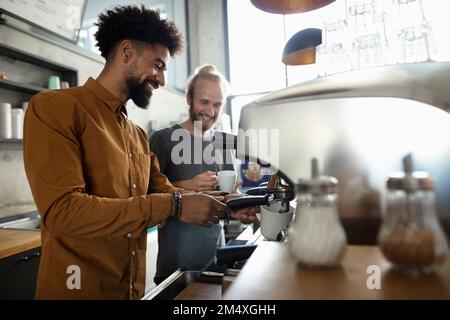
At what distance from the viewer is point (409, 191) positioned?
1.02ft

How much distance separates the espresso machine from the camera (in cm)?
43

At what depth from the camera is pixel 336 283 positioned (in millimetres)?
332

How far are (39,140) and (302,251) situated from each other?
0.67m

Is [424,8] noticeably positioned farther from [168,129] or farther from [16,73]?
[16,73]

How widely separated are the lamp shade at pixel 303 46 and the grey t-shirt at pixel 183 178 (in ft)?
1.99

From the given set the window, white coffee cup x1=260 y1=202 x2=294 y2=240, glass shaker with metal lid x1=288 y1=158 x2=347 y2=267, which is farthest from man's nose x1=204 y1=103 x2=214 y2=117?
the window

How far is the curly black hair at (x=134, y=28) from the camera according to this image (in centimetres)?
107

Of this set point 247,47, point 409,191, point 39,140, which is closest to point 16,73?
point 39,140

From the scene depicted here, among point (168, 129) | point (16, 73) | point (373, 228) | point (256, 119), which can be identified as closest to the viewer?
point (373, 228)

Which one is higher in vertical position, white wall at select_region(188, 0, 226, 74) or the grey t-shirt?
white wall at select_region(188, 0, 226, 74)

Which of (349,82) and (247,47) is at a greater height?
(247,47)

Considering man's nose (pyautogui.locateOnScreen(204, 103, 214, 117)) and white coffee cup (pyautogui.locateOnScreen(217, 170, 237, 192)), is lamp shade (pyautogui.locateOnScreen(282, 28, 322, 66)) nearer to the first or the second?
man's nose (pyautogui.locateOnScreen(204, 103, 214, 117))

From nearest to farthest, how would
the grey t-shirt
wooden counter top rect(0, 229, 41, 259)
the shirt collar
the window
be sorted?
the shirt collar → wooden counter top rect(0, 229, 41, 259) → the grey t-shirt → the window

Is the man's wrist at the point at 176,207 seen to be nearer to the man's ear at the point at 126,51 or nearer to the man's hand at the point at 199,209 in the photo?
the man's hand at the point at 199,209
